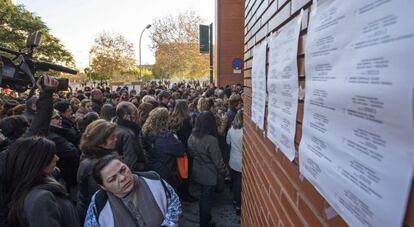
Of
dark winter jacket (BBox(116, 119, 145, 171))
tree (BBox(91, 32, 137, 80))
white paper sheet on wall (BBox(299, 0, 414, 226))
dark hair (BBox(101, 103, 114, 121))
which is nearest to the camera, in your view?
white paper sheet on wall (BBox(299, 0, 414, 226))

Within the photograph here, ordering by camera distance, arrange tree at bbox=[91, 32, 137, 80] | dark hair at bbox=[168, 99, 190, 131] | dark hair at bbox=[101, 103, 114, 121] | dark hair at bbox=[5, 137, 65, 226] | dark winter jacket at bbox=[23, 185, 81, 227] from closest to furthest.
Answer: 1. dark winter jacket at bbox=[23, 185, 81, 227]
2. dark hair at bbox=[5, 137, 65, 226]
3. dark hair at bbox=[101, 103, 114, 121]
4. dark hair at bbox=[168, 99, 190, 131]
5. tree at bbox=[91, 32, 137, 80]

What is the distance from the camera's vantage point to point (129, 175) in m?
2.88

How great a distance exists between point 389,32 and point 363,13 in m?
0.18

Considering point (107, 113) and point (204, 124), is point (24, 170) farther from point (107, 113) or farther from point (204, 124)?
point (107, 113)

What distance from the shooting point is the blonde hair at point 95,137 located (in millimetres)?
3596

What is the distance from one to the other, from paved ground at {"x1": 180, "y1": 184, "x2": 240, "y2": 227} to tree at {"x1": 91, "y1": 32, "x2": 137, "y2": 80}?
137ft

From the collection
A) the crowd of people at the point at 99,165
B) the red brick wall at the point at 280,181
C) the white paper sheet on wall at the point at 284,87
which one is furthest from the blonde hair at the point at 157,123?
the white paper sheet on wall at the point at 284,87

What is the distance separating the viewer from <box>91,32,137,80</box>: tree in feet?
154

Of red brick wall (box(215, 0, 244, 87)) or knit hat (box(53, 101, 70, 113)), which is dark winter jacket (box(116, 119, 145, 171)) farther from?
red brick wall (box(215, 0, 244, 87))

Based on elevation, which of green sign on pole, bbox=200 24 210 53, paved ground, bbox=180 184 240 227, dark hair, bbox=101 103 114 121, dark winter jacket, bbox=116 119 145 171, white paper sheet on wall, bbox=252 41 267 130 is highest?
green sign on pole, bbox=200 24 210 53

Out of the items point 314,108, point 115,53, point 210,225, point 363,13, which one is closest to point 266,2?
point 314,108

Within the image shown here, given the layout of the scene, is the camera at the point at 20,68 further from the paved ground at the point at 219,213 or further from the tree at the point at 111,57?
the tree at the point at 111,57

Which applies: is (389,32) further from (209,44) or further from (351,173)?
(209,44)

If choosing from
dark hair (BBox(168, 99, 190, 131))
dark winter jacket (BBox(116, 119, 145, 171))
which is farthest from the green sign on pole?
dark winter jacket (BBox(116, 119, 145, 171))
